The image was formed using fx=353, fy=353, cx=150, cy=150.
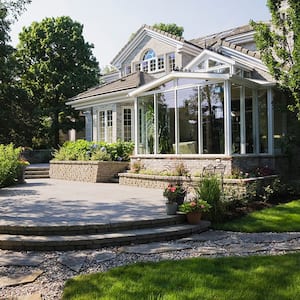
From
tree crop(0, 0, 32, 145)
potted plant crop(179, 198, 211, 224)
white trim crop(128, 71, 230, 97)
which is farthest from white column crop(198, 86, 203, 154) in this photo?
tree crop(0, 0, 32, 145)

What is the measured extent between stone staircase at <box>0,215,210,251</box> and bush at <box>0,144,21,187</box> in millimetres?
7296

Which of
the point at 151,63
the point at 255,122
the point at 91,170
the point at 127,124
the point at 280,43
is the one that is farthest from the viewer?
the point at 151,63

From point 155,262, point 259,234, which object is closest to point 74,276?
point 155,262

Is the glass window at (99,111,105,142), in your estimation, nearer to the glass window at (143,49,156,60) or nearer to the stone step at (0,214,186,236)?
the glass window at (143,49,156,60)

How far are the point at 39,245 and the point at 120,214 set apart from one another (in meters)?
2.06

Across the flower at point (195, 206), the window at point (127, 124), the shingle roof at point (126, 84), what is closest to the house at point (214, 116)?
the shingle roof at point (126, 84)

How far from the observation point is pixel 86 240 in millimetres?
5945

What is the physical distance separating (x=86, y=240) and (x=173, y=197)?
2.32 metres

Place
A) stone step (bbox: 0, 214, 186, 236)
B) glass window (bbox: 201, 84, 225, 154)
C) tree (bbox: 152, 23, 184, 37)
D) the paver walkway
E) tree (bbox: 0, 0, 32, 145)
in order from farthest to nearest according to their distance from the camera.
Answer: tree (bbox: 152, 23, 184, 37) → tree (bbox: 0, 0, 32, 145) → glass window (bbox: 201, 84, 225, 154) → the paver walkway → stone step (bbox: 0, 214, 186, 236)

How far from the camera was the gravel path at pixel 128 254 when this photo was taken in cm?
439

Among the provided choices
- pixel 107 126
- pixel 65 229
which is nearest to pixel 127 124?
pixel 107 126

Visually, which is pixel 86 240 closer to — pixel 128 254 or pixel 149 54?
pixel 128 254

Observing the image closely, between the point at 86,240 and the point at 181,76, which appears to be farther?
the point at 181,76

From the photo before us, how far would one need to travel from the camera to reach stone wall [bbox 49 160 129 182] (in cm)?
1491
